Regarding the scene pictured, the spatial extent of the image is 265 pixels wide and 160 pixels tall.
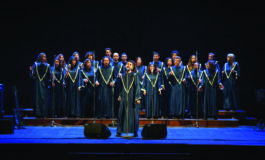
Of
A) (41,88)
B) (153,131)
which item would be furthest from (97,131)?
(41,88)

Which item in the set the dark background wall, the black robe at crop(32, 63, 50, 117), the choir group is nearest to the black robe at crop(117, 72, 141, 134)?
the choir group

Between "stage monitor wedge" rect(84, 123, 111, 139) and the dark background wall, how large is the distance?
614cm

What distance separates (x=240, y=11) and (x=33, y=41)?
25.5 feet

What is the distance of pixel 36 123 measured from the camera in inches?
414

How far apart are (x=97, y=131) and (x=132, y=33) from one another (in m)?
6.68

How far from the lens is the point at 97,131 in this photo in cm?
729

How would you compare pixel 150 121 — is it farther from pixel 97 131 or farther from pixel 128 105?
pixel 97 131

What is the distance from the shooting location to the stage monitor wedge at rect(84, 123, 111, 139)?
729cm

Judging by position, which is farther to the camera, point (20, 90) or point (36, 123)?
point (20, 90)

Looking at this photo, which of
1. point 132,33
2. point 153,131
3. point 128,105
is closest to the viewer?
point 153,131
